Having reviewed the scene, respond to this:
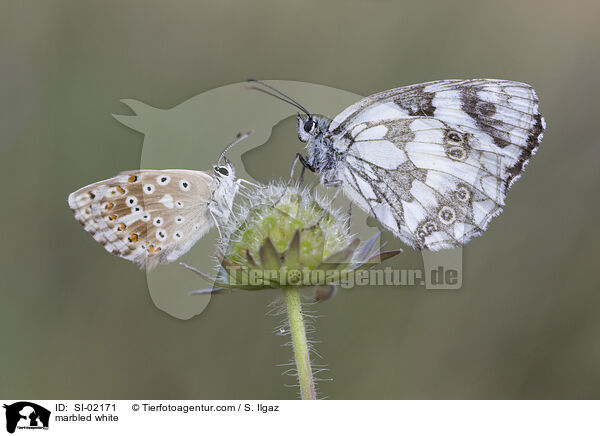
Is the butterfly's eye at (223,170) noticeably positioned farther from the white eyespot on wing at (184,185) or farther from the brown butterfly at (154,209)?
the white eyespot on wing at (184,185)

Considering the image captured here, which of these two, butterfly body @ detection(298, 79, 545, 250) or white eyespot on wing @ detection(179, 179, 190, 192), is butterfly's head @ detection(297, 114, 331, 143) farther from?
white eyespot on wing @ detection(179, 179, 190, 192)

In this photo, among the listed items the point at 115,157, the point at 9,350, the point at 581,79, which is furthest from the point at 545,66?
the point at 9,350

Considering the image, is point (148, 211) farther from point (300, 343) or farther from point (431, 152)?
point (431, 152)

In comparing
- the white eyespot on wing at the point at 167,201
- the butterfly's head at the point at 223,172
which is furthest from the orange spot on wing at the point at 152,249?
the butterfly's head at the point at 223,172
